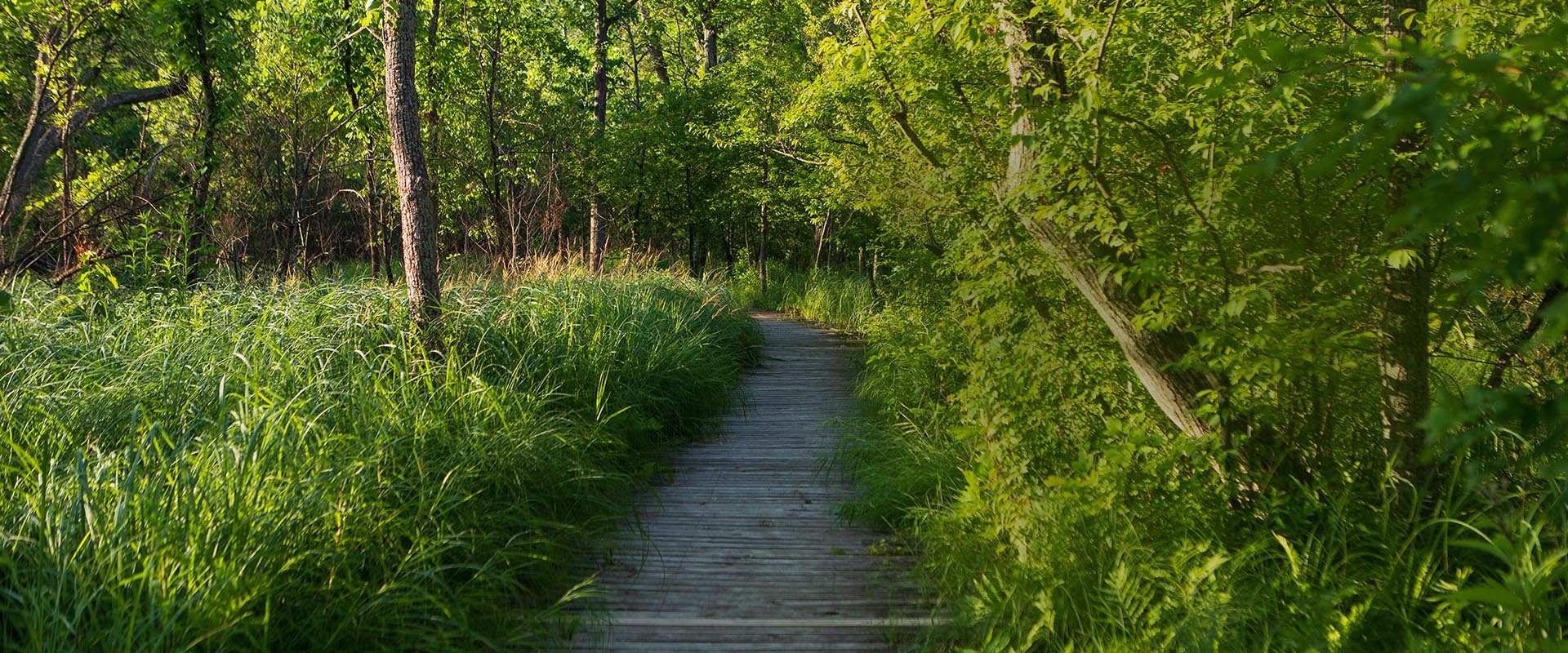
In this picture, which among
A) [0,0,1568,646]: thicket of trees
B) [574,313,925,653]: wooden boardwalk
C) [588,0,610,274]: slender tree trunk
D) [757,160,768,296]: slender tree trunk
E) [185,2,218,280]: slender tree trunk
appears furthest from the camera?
[757,160,768,296]: slender tree trunk

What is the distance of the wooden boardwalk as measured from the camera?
149 inches

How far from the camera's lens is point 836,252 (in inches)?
899

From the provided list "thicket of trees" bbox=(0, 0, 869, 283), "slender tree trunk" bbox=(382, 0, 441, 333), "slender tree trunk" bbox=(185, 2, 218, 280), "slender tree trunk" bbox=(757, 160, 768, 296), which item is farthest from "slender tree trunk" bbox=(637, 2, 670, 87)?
"slender tree trunk" bbox=(382, 0, 441, 333)

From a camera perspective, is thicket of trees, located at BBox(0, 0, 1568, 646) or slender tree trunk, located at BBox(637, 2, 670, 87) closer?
thicket of trees, located at BBox(0, 0, 1568, 646)

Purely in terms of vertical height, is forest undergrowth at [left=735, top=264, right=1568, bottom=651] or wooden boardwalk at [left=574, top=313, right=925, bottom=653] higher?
forest undergrowth at [left=735, top=264, right=1568, bottom=651]

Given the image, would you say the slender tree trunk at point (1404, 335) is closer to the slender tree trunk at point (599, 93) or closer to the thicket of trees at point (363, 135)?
the thicket of trees at point (363, 135)

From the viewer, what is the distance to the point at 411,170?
5.76 metres

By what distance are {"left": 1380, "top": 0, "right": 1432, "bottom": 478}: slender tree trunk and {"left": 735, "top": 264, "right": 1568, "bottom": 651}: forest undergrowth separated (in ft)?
0.44

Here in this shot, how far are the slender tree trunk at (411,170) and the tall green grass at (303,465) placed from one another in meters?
0.20

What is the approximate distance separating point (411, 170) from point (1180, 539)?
4680mm

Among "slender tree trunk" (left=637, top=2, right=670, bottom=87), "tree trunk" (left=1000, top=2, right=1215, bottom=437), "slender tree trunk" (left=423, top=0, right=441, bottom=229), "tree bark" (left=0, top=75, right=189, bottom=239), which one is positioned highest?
"slender tree trunk" (left=637, top=2, right=670, bottom=87)

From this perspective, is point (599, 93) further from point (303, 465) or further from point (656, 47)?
point (303, 465)

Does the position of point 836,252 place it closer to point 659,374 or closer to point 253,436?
point 659,374

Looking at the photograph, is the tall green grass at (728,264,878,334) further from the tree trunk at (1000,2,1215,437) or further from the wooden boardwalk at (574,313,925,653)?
the tree trunk at (1000,2,1215,437)
